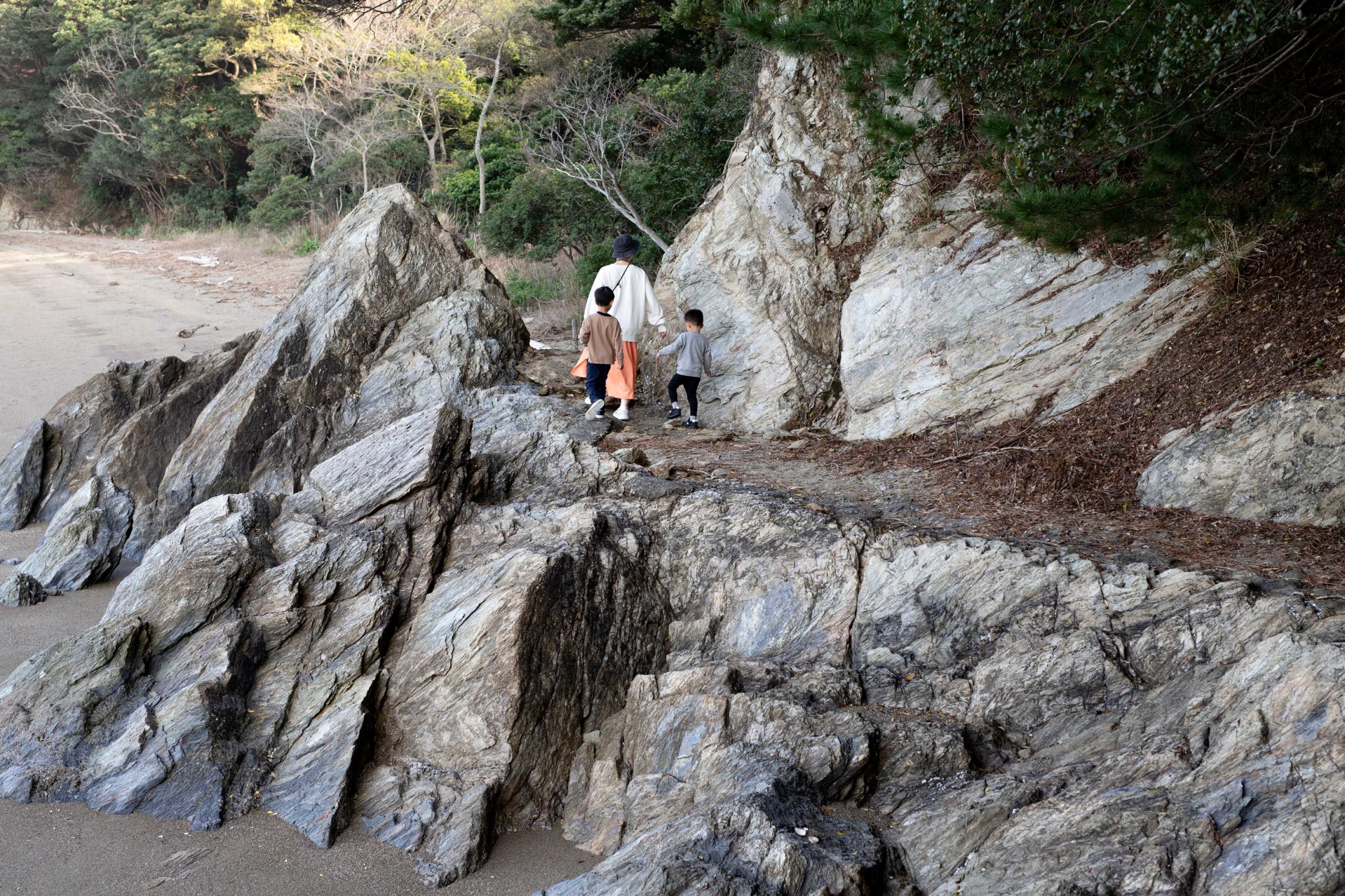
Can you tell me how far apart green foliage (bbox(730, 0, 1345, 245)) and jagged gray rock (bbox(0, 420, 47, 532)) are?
1020 centimetres

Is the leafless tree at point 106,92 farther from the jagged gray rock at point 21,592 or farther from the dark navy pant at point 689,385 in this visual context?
the dark navy pant at point 689,385

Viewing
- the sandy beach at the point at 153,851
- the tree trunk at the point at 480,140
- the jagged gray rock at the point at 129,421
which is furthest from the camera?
the tree trunk at the point at 480,140

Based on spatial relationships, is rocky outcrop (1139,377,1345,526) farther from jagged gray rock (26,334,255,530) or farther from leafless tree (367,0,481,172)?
leafless tree (367,0,481,172)

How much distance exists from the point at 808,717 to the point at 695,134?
10.9 meters

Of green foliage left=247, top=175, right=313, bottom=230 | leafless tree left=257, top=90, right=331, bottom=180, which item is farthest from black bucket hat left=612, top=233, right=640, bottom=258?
green foliage left=247, top=175, right=313, bottom=230

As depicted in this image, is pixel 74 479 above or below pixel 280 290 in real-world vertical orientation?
below

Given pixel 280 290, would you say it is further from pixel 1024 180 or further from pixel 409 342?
pixel 1024 180

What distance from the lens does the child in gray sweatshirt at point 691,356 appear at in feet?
34.2

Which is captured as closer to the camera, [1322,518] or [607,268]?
[1322,518]

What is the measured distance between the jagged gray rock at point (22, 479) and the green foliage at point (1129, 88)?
33.5 ft

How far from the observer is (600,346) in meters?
10.4

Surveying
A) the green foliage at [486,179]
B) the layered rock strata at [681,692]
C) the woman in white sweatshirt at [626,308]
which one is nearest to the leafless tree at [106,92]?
the green foliage at [486,179]

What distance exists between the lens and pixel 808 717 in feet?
19.6

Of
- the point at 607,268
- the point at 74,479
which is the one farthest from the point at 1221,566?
the point at 74,479
